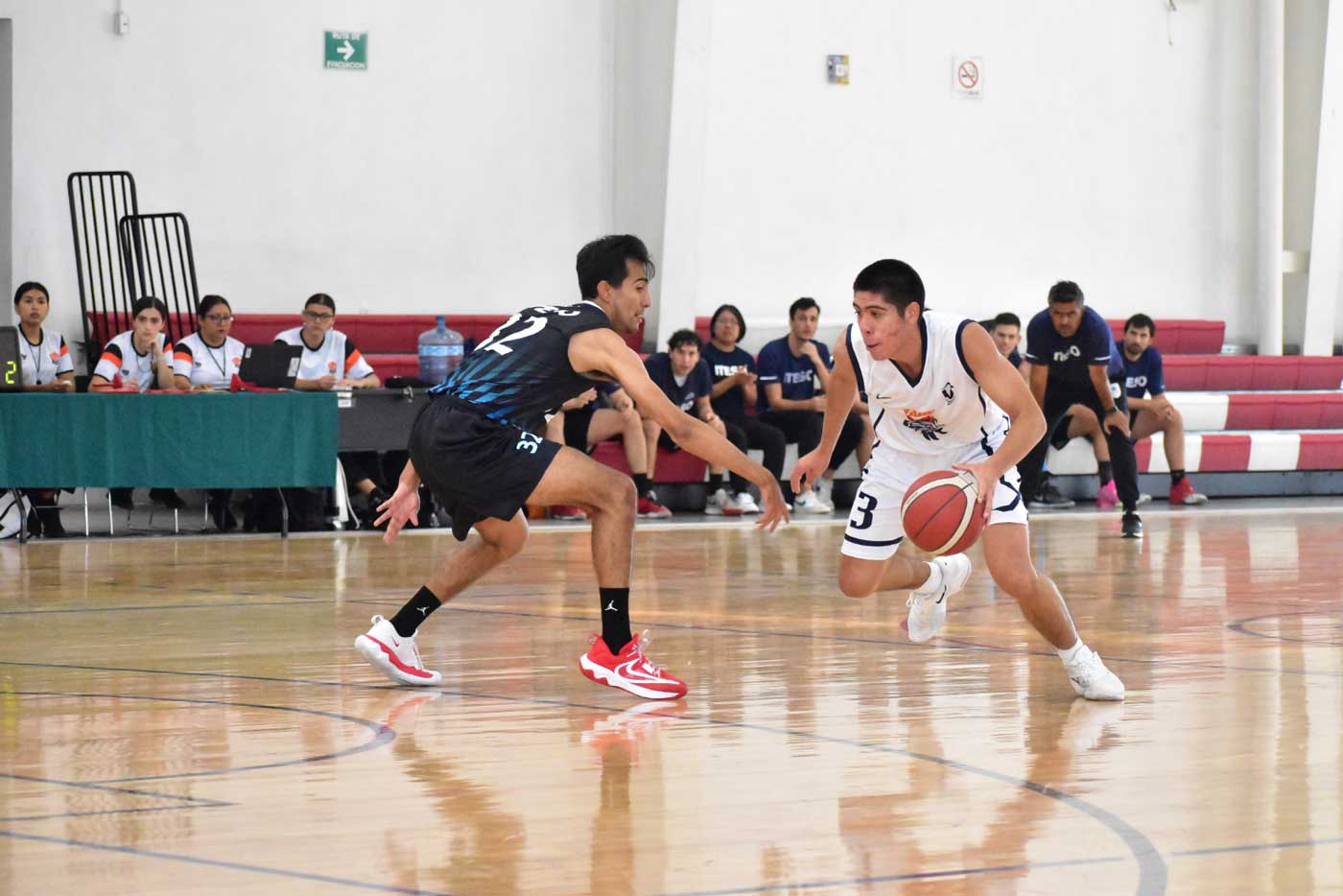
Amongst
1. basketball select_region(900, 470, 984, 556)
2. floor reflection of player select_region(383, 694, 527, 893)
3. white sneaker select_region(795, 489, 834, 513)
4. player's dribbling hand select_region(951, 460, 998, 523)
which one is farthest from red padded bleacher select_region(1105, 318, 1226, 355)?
floor reflection of player select_region(383, 694, 527, 893)

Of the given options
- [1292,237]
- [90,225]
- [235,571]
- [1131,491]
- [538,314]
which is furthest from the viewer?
[1292,237]

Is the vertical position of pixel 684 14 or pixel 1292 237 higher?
pixel 684 14

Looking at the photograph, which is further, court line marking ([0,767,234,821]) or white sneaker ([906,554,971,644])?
white sneaker ([906,554,971,644])

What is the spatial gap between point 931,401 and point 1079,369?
5182mm

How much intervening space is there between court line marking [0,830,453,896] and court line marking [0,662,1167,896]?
0.09ft

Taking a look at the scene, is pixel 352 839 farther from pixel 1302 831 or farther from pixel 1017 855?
pixel 1302 831

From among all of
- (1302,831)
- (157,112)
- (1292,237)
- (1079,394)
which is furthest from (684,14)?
(1302,831)

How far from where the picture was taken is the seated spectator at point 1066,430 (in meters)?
11.9

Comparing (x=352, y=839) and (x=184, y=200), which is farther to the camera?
(x=184, y=200)

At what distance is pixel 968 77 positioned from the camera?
14.5m

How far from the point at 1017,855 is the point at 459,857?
996 mm

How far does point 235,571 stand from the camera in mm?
7988

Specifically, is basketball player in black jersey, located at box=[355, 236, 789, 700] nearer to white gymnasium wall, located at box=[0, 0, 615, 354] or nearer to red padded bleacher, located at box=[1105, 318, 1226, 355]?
white gymnasium wall, located at box=[0, 0, 615, 354]

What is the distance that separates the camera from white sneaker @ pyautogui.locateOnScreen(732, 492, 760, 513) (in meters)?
11.6
